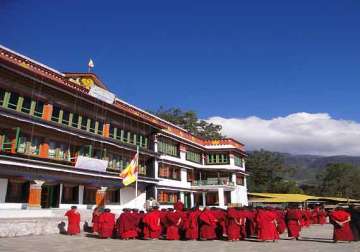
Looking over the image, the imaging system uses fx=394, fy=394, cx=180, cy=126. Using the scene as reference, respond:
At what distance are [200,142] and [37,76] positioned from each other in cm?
2718

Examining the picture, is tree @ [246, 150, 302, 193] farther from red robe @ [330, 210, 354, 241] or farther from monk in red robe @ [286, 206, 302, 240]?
red robe @ [330, 210, 354, 241]

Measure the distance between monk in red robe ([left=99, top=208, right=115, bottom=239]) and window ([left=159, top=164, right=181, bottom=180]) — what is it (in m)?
19.4

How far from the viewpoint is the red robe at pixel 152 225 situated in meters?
16.5

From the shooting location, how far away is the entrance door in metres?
24.7

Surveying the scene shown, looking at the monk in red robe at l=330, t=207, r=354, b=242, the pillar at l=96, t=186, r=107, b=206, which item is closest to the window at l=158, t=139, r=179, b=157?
the pillar at l=96, t=186, r=107, b=206

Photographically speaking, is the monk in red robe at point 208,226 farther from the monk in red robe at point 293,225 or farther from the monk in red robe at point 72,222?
the monk in red robe at point 72,222

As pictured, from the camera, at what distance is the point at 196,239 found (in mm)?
16453

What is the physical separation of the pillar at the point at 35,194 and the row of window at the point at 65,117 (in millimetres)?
4105

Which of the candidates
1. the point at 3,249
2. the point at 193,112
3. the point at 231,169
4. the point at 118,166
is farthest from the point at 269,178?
the point at 3,249

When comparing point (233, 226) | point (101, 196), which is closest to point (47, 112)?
point (101, 196)

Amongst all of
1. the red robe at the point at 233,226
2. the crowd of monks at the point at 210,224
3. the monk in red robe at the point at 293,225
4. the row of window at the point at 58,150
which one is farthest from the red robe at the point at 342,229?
the row of window at the point at 58,150

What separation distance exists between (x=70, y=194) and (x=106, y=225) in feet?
34.2

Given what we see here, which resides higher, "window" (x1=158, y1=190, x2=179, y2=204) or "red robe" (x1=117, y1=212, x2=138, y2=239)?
"window" (x1=158, y1=190, x2=179, y2=204)

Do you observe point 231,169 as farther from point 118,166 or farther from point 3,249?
point 3,249
